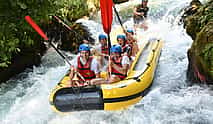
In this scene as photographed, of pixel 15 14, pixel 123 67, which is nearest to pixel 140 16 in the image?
pixel 123 67

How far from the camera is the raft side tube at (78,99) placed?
4992 mm

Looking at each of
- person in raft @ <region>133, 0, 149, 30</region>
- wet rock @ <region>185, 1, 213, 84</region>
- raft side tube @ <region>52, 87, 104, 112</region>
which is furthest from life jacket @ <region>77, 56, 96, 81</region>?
person in raft @ <region>133, 0, 149, 30</region>

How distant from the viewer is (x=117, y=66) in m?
5.69

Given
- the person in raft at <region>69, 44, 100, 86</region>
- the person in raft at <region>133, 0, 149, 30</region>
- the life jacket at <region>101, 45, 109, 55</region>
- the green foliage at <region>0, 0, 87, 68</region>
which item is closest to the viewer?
the green foliage at <region>0, 0, 87, 68</region>

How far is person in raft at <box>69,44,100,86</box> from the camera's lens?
556 centimetres

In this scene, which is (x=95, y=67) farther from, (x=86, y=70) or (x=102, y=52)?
(x=102, y=52)

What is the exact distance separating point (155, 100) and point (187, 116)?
0.85 m

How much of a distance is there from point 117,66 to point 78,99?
1.09 meters

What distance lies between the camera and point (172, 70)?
24.3 ft

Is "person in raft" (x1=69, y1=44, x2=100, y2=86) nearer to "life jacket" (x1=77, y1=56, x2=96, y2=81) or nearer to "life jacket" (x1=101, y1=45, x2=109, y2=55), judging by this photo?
"life jacket" (x1=77, y1=56, x2=96, y2=81)

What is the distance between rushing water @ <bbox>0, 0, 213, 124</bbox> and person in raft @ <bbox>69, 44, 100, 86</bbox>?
619mm

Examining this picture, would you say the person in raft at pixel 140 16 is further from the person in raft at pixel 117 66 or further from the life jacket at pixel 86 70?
the life jacket at pixel 86 70

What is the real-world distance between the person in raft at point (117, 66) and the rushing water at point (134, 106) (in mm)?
638

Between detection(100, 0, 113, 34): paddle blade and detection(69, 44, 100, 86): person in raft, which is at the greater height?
detection(100, 0, 113, 34): paddle blade
